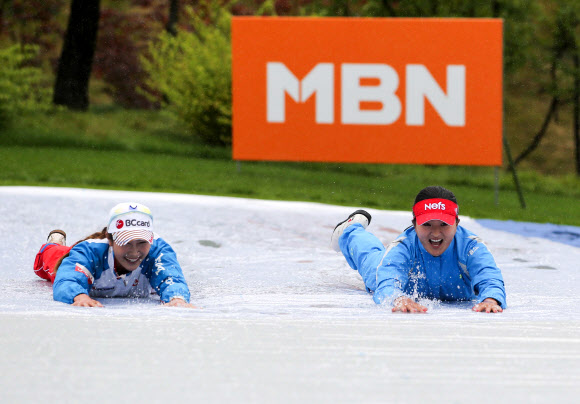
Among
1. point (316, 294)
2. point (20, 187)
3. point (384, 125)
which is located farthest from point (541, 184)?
point (316, 294)

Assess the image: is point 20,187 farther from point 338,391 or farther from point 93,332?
point 338,391

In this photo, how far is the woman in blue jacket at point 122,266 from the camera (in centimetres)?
433

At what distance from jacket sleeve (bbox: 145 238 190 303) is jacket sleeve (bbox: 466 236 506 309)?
151 cm

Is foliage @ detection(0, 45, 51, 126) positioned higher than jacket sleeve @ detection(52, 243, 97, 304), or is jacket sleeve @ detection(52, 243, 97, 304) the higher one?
foliage @ detection(0, 45, 51, 126)

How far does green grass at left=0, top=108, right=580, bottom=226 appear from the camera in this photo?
32.8 feet

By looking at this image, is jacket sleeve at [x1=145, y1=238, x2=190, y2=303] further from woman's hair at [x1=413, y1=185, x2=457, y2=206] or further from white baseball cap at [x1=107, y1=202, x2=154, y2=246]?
woman's hair at [x1=413, y1=185, x2=457, y2=206]

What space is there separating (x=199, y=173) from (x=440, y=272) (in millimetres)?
7479

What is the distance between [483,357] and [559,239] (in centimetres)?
511

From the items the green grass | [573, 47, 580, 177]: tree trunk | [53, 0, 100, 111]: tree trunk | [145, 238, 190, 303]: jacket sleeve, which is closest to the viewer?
[145, 238, 190, 303]: jacket sleeve

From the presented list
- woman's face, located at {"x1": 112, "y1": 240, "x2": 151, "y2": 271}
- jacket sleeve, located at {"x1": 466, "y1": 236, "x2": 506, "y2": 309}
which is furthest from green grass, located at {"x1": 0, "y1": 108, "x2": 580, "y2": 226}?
woman's face, located at {"x1": 112, "y1": 240, "x2": 151, "y2": 271}

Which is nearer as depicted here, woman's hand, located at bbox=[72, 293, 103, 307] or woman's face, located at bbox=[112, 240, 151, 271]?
woman's hand, located at bbox=[72, 293, 103, 307]

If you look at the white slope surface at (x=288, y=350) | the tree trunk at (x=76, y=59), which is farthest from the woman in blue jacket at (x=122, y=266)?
the tree trunk at (x=76, y=59)

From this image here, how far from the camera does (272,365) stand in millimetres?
2725

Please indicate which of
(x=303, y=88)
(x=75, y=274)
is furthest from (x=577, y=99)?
(x=75, y=274)
